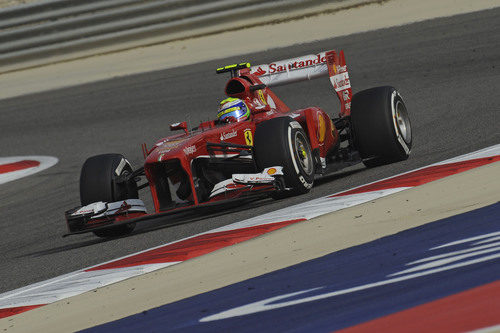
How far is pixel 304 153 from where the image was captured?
351 inches

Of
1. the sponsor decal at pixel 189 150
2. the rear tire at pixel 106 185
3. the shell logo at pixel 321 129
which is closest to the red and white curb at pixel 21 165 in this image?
the rear tire at pixel 106 185

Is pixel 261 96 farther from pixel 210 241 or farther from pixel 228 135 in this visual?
pixel 210 241

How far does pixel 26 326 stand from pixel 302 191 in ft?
11.5

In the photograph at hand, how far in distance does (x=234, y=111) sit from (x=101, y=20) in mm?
11167

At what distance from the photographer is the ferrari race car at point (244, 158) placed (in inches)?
334

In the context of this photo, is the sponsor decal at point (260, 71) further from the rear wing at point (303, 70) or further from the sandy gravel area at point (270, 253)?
the sandy gravel area at point (270, 253)

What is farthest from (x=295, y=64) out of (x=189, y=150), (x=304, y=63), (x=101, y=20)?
(x=101, y=20)

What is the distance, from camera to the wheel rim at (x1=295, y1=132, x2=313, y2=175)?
8.81 m

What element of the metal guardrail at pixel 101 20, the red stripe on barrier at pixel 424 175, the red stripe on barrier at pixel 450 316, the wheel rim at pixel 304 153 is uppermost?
the metal guardrail at pixel 101 20

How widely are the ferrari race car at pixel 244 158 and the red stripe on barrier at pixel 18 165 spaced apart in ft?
18.7

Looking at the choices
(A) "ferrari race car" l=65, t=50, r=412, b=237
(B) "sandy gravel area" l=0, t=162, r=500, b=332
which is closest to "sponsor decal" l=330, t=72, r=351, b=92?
(A) "ferrari race car" l=65, t=50, r=412, b=237

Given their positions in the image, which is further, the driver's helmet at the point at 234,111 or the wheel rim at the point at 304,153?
the driver's helmet at the point at 234,111

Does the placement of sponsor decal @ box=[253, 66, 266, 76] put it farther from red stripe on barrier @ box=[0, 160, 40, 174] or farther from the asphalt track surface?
red stripe on barrier @ box=[0, 160, 40, 174]

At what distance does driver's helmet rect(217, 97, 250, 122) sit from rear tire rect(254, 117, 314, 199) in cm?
72
